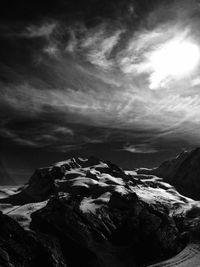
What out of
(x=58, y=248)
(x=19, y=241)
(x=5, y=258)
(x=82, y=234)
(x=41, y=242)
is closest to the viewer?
(x=5, y=258)

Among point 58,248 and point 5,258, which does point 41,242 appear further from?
point 5,258

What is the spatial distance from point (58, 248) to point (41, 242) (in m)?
16.7

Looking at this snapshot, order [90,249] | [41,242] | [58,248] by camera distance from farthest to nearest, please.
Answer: [90,249] < [58,248] < [41,242]

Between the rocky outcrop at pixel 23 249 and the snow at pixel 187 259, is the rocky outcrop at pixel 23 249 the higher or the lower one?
the higher one

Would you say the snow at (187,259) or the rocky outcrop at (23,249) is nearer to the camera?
the rocky outcrop at (23,249)

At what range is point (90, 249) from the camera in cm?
17638

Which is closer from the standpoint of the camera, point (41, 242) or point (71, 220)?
point (41, 242)

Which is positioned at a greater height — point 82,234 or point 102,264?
point 82,234

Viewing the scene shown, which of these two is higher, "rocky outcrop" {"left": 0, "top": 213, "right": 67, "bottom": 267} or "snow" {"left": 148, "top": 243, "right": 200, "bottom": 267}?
"rocky outcrop" {"left": 0, "top": 213, "right": 67, "bottom": 267}

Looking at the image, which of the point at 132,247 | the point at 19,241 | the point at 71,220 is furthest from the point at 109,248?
the point at 19,241

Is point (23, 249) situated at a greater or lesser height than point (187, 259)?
greater

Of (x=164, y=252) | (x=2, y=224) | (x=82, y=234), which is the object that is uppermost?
(x=2, y=224)

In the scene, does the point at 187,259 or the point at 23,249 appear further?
the point at 187,259

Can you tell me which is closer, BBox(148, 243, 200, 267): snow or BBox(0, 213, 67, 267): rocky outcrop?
BBox(0, 213, 67, 267): rocky outcrop
